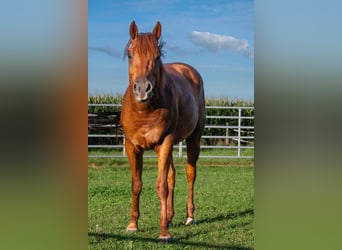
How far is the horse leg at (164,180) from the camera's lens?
1.97m

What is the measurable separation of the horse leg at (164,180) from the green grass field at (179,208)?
5cm

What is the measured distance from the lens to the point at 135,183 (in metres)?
2.09

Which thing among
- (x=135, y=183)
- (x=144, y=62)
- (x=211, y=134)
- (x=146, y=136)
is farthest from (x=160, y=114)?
(x=211, y=134)

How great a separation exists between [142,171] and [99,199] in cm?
25

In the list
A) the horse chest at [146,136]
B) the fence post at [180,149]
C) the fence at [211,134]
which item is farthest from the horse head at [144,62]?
the fence post at [180,149]

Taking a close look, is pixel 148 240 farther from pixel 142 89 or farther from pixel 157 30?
pixel 157 30

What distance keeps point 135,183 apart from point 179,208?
27 cm

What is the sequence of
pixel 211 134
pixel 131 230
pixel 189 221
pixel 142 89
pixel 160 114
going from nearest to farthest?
pixel 142 89 → pixel 160 114 → pixel 131 230 → pixel 189 221 → pixel 211 134

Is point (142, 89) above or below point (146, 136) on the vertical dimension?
above

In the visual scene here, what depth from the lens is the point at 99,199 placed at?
220 centimetres

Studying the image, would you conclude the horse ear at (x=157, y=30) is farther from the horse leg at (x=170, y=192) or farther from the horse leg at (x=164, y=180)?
the horse leg at (x=170, y=192)

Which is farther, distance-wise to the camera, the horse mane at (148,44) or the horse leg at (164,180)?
the horse leg at (164,180)
